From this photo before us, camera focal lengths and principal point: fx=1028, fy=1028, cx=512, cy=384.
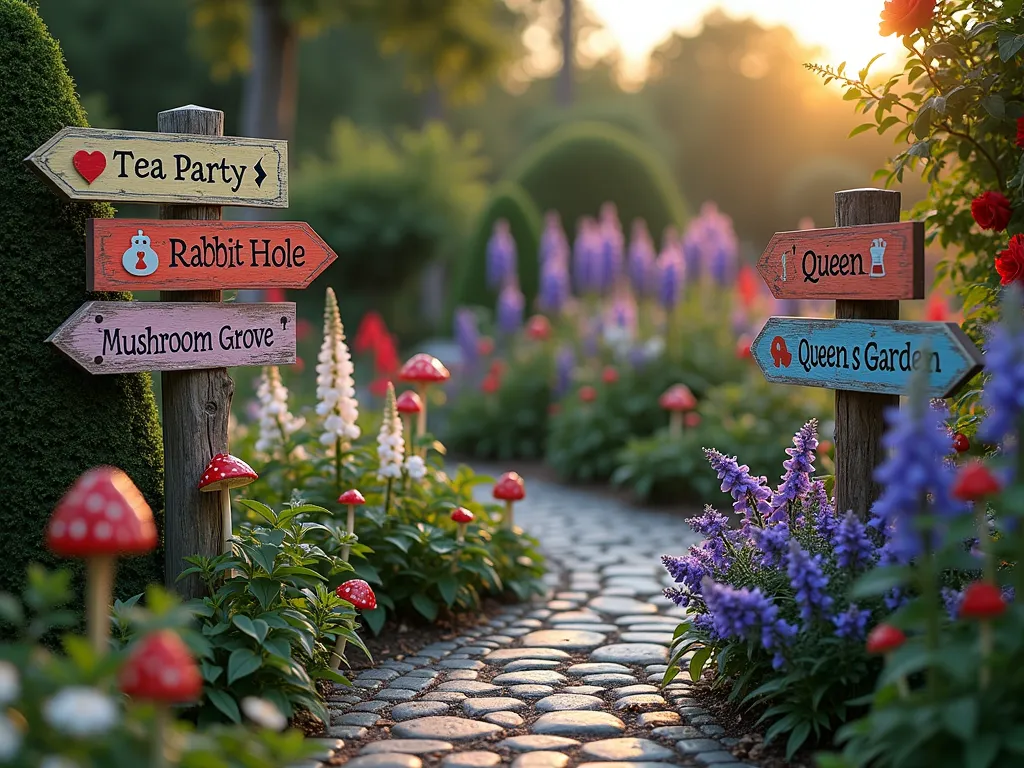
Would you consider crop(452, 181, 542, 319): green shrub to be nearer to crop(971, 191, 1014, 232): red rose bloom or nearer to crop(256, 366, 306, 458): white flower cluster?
crop(256, 366, 306, 458): white flower cluster

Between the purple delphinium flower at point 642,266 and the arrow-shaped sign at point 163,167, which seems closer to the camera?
the arrow-shaped sign at point 163,167

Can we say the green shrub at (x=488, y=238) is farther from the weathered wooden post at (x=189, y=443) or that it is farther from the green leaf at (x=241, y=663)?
the green leaf at (x=241, y=663)

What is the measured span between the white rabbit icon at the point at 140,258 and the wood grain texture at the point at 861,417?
243 cm

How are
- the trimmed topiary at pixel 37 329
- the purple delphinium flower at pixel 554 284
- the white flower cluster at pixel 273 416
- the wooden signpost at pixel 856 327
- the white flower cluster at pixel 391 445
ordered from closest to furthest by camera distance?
the wooden signpost at pixel 856 327 < the trimmed topiary at pixel 37 329 < the white flower cluster at pixel 391 445 < the white flower cluster at pixel 273 416 < the purple delphinium flower at pixel 554 284

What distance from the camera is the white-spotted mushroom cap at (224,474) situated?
3.68 metres

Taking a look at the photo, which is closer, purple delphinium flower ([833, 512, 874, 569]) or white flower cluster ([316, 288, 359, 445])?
purple delphinium flower ([833, 512, 874, 569])

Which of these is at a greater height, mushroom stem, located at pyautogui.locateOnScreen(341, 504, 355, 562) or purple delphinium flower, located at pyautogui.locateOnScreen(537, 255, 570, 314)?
purple delphinium flower, located at pyautogui.locateOnScreen(537, 255, 570, 314)

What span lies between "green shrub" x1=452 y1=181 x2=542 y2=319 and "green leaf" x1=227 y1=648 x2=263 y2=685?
38.6ft

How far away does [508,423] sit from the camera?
34.1 ft

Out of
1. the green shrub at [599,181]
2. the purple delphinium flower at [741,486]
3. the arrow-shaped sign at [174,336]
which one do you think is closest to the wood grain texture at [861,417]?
the purple delphinium flower at [741,486]

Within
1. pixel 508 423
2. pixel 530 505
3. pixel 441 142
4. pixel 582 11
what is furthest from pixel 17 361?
pixel 582 11

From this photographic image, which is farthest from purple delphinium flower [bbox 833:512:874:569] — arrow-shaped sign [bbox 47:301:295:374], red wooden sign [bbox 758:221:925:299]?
arrow-shaped sign [bbox 47:301:295:374]

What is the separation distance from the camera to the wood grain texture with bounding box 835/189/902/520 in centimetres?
361

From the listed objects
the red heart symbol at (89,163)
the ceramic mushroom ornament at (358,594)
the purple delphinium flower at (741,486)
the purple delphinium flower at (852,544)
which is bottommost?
the ceramic mushroom ornament at (358,594)
